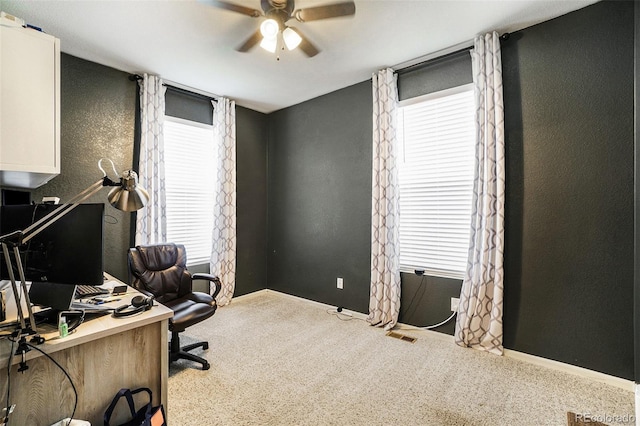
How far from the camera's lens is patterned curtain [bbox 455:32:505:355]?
2465mm

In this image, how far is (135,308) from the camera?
58.8 inches

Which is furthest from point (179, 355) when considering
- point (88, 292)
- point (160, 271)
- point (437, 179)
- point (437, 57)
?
point (437, 57)

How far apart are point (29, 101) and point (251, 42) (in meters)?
1.60

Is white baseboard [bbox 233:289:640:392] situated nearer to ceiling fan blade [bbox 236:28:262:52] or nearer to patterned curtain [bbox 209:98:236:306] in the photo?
patterned curtain [bbox 209:98:236:306]

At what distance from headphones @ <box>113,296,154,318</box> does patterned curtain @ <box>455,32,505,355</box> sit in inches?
100

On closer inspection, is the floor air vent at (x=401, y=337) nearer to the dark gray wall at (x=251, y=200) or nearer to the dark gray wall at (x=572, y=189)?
the dark gray wall at (x=572, y=189)

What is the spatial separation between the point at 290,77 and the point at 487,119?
7.01 ft

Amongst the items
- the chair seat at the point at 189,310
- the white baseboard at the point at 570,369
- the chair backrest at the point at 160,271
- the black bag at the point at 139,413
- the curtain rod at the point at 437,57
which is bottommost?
the white baseboard at the point at 570,369

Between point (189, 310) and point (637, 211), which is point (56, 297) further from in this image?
point (637, 211)

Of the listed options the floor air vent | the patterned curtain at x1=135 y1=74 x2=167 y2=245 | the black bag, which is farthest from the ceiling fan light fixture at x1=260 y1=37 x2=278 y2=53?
the floor air vent

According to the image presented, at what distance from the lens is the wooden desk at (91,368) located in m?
1.14

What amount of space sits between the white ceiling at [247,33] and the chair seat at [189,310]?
2.35 metres

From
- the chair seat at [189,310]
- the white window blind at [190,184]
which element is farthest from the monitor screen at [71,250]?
the white window blind at [190,184]

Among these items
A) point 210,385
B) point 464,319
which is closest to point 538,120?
point 464,319
